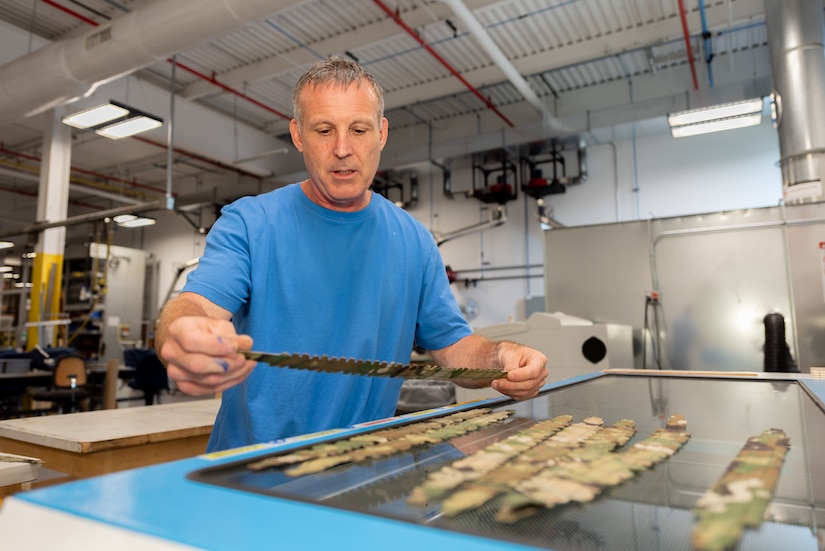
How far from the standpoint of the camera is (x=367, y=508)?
0.44m

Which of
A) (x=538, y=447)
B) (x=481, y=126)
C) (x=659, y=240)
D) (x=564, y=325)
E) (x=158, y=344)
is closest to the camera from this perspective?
(x=538, y=447)

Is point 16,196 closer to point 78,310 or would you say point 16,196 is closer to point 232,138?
point 78,310

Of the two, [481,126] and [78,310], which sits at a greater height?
[481,126]

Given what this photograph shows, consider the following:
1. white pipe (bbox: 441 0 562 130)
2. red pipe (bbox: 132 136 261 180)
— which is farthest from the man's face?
red pipe (bbox: 132 136 261 180)

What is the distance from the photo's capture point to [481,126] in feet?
23.2

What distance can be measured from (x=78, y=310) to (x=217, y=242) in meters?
10.1

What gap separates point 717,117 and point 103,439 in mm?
4701

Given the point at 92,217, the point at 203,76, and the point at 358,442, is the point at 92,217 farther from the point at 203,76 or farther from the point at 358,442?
the point at 358,442

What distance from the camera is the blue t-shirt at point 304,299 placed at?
1.01 m

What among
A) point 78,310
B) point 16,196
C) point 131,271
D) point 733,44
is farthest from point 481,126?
point 16,196

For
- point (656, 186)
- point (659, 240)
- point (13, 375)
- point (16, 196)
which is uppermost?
point (16, 196)

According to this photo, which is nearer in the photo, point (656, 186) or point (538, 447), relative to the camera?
point (538, 447)

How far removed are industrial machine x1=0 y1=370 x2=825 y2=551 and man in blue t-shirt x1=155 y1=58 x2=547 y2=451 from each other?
319 millimetres

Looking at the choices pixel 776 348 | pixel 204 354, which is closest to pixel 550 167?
pixel 776 348
